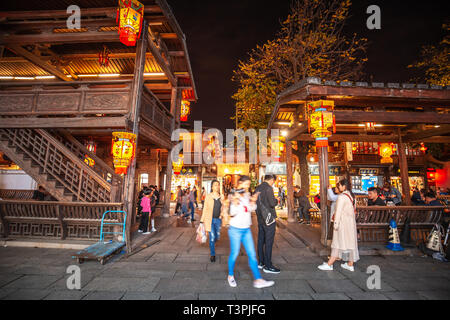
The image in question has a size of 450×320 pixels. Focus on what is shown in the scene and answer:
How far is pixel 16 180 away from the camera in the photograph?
11.3 meters

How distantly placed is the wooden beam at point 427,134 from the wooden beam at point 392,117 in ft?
3.61

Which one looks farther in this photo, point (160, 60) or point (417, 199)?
point (160, 60)

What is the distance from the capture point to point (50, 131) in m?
7.14

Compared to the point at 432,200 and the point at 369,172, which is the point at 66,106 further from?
the point at 369,172

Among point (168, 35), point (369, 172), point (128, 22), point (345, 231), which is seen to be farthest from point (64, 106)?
point (369, 172)

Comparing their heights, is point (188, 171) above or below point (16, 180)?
above

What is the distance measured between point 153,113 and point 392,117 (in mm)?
8803

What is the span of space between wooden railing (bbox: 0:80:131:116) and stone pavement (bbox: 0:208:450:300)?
4497mm

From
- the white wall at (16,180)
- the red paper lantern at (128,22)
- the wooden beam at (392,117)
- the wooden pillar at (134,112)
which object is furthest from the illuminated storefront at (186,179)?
the wooden beam at (392,117)

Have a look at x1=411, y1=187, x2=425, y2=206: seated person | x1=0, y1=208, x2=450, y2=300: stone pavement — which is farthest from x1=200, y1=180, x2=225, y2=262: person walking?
x1=411, y1=187, x2=425, y2=206: seated person

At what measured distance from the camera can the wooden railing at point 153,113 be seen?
7389 mm

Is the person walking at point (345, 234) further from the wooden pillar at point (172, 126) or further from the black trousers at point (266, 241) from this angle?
the wooden pillar at point (172, 126)
